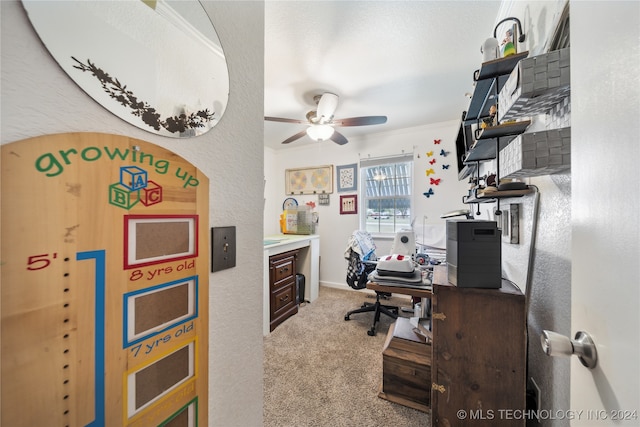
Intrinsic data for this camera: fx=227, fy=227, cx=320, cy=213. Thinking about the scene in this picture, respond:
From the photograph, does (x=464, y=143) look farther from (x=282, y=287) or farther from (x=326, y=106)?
(x=282, y=287)

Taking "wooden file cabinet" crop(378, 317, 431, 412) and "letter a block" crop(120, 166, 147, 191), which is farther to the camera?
"wooden file cabinet" crop(378, 317, 431, 412)

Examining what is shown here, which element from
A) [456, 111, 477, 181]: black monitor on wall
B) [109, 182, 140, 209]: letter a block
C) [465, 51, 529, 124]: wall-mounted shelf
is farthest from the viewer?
[456, 111, 477, 181]: black monitor on wall

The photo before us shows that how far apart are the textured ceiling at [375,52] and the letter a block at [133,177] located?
5.22ft

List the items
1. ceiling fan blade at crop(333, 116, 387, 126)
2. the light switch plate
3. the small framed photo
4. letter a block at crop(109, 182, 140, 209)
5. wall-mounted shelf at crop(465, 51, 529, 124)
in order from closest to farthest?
letter a block at crop(109, 182, 140, 209) < the light switch plate < wall-mounted shelf at crop(465, 51, 529, 124) < ceiling fan blade at crop(333, 116, 387, 126) < the small framed photo

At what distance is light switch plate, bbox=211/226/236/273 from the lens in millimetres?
654

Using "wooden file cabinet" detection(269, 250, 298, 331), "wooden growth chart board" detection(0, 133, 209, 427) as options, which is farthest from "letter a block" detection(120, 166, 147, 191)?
"wooden file cabinet" detection(269, 250, 298, 331)

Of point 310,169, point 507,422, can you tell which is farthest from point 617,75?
point 310,169

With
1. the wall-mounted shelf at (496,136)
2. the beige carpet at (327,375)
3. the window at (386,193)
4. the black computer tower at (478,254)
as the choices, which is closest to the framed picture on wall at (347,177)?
the window at (386,193)

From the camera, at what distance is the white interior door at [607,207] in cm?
36

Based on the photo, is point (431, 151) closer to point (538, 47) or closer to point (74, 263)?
point (538, 47)

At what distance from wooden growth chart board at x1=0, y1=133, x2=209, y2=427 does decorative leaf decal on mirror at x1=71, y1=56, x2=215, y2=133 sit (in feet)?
0.21

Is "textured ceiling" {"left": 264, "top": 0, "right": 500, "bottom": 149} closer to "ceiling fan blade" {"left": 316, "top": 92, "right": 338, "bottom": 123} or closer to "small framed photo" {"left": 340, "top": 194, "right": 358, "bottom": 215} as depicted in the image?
"ceiling fan blade" {"left": 316, "top": 92, "right": 338, "bottom": 123}

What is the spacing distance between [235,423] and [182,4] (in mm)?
1213

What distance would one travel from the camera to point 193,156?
1.96 ft
